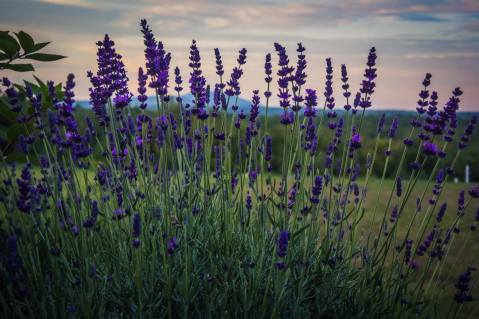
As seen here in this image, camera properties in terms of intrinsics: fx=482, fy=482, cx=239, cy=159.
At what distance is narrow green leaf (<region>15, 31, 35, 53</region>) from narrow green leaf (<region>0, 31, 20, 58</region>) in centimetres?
4

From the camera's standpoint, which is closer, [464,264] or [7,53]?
[7,53]

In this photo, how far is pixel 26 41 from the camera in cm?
304

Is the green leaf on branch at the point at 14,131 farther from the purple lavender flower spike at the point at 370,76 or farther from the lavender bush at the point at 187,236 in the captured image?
the purple lavender flower spike at the point at 370,76

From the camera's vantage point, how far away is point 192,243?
3.05 meters

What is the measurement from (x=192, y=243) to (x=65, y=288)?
793 millimetres

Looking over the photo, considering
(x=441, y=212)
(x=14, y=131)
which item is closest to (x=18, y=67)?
(x=14, y=131)

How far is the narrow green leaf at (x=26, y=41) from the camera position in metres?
3.01

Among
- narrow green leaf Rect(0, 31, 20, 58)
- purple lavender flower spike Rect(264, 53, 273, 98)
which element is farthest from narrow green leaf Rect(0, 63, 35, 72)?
purple lavender flower spike Rect(264, 53, 273, 98)

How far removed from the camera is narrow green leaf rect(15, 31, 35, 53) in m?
3.01

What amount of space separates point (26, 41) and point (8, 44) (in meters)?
0.11

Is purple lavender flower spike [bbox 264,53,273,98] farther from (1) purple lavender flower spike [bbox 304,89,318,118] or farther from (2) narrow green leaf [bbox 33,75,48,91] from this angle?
(2) narrow green leaf [bbox 33,75,48,91]

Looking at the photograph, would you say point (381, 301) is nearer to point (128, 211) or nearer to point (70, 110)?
point (128, 211)

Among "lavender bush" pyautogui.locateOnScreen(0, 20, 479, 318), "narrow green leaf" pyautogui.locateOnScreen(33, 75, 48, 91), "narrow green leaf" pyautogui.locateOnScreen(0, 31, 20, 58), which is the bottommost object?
"lavender bush" pyautogui.locateOnScreen(0, 20, 479, 318)

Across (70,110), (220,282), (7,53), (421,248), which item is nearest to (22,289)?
(70,110)
